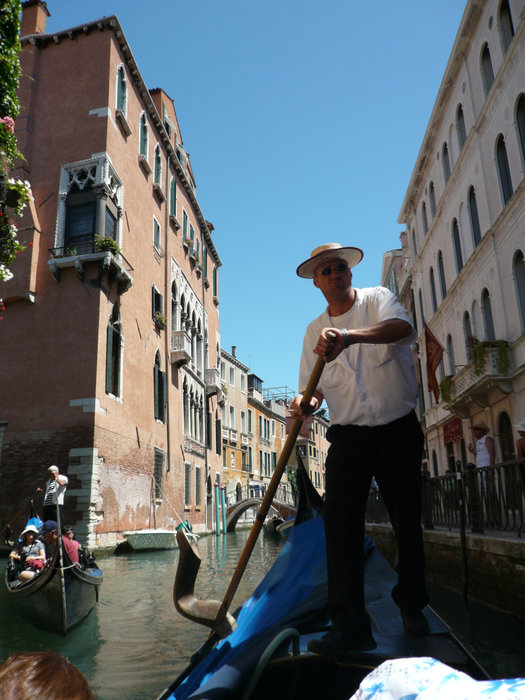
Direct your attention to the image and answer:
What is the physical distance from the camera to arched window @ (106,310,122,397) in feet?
35.9

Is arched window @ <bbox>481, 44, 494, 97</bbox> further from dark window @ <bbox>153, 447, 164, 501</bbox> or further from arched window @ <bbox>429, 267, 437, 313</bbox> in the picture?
dark window @ <bbox>153, 447, 164, 501</bbox>

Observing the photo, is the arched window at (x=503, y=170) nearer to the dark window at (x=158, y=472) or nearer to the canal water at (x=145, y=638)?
the canal water at (x=145, y=638)

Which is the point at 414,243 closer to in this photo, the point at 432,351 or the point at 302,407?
the point at 432,351

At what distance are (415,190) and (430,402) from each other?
19.9 feet

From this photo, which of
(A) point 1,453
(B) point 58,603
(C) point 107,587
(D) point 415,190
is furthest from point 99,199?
(D) point 415,190

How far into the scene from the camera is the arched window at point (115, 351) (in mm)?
10933

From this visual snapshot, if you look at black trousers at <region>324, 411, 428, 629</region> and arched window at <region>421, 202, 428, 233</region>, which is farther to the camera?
arched window at <region>421, 202, 428, 233</region>

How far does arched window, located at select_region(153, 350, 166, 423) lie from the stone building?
0.05 metres

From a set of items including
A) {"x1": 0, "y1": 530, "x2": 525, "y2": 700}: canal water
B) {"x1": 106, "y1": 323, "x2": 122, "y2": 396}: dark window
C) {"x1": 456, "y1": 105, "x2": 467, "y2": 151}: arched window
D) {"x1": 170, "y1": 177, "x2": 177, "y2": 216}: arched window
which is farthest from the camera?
{"x1": 170, "y1": 177, "x2": 177, "y2": 216}: arched window

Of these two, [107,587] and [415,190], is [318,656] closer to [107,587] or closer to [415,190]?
[107,587]

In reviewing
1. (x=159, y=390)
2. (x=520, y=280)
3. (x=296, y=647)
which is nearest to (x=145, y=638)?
(x=296, y=647)

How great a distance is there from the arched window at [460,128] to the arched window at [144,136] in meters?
7.21

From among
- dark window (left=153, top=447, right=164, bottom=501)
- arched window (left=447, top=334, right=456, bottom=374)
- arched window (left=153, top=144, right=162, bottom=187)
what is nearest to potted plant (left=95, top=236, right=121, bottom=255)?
dark window (left=153, top=447, right=164, bottom=501)

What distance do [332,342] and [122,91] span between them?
12.8 m
